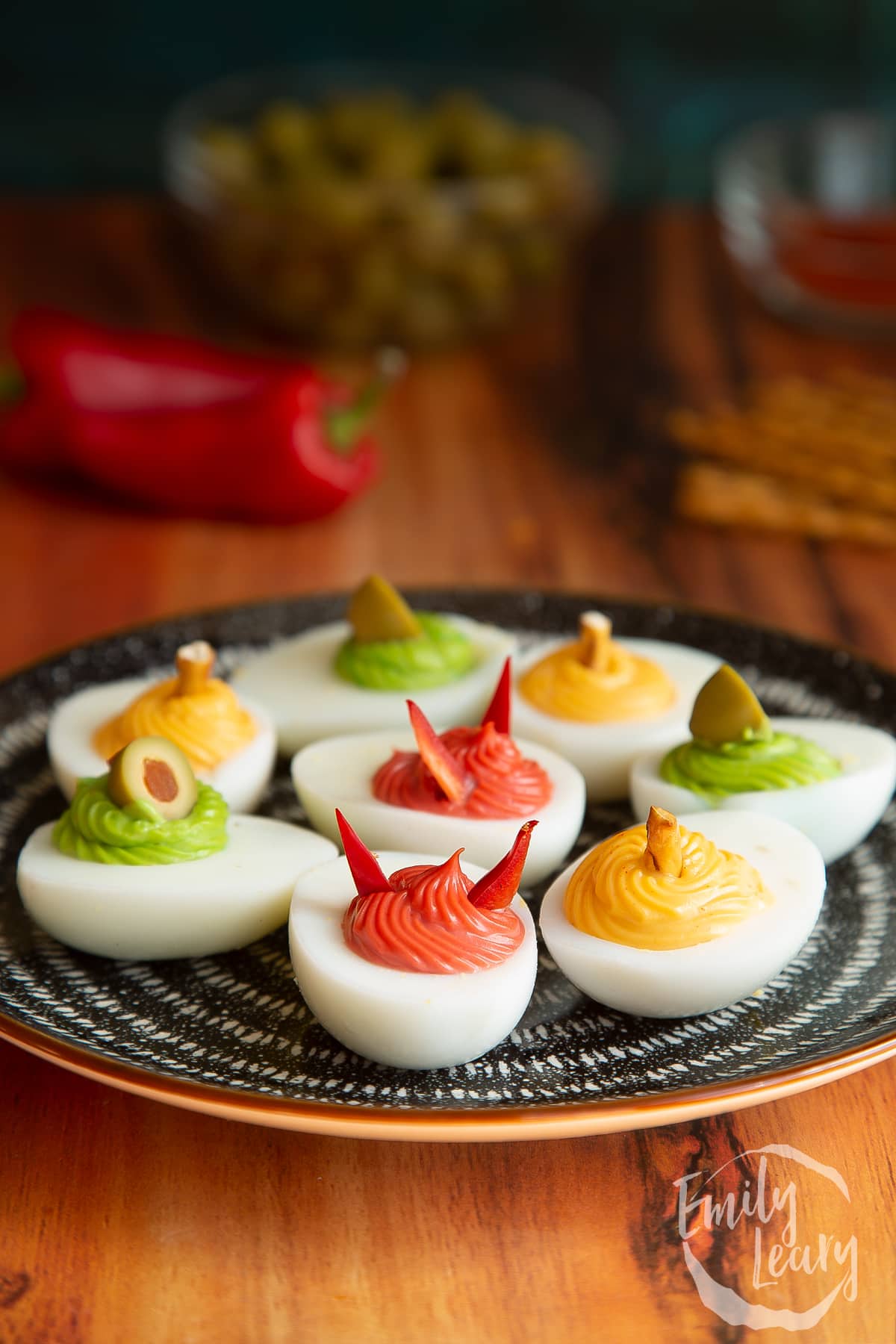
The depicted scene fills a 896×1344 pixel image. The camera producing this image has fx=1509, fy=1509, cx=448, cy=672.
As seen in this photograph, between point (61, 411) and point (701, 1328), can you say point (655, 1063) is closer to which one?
point (701, 1328)

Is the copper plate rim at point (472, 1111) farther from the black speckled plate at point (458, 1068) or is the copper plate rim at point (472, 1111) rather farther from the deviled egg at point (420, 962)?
the deviled egg at point (420, 962)

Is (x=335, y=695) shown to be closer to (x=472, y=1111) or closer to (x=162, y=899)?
(x=162, y=899)

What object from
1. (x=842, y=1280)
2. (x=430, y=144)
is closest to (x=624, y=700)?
Answer: (x=842, y=1280)

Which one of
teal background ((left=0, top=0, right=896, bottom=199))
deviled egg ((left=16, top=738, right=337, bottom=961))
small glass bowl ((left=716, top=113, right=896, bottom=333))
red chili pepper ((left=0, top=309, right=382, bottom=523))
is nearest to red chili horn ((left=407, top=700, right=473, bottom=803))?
deviled egg ((left=16, top=738, right=337, bottom=961))

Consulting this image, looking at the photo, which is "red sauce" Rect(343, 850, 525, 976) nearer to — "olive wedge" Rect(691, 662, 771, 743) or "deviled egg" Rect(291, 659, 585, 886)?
"deviled egg" Rect(291, 659, 585, 886)

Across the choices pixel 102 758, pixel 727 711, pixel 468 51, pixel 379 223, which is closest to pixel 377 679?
pixel 102 758

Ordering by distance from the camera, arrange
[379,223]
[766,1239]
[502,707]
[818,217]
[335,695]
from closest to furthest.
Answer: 1. [766,1239]
2. [502,707]
3. [335,695]
4. [379,223]
5. [818,217]
